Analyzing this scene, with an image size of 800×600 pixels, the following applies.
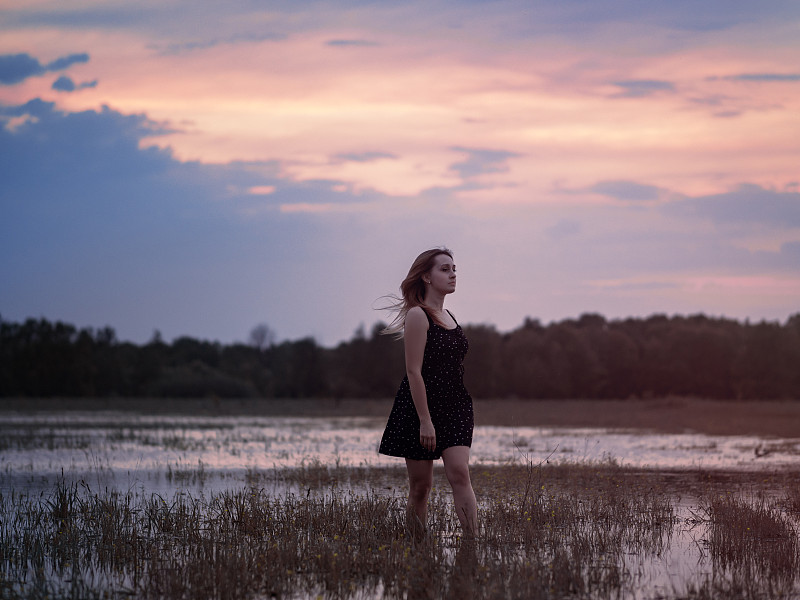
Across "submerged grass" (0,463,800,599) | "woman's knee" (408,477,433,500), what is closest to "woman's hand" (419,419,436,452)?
"woman's knee" (408,477,433,500)

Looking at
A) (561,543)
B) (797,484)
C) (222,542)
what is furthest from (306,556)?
(797,484)

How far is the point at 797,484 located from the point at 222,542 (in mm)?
8993

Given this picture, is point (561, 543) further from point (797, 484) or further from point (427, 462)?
point (797, 484)

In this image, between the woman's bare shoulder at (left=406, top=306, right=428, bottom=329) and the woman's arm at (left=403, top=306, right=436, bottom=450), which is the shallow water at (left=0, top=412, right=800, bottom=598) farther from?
the woman's bare shoulder at (left=406, top=306, right=428, bottom=329)

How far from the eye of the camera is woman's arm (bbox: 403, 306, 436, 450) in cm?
751

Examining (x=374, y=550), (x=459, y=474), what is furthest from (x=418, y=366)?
(x=374, y=550)

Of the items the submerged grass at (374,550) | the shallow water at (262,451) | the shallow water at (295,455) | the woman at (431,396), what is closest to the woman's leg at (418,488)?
the woman at (431,396)

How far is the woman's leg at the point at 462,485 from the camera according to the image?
7625 millimetres

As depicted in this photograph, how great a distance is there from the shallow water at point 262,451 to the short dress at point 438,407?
20.8 ft

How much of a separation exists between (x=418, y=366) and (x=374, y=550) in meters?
1.54

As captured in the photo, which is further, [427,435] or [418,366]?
[418,366]

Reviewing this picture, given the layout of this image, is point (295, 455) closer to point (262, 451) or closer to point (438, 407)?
point (262, 451)

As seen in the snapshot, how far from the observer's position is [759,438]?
87.7ft

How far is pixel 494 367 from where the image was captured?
9444cm
